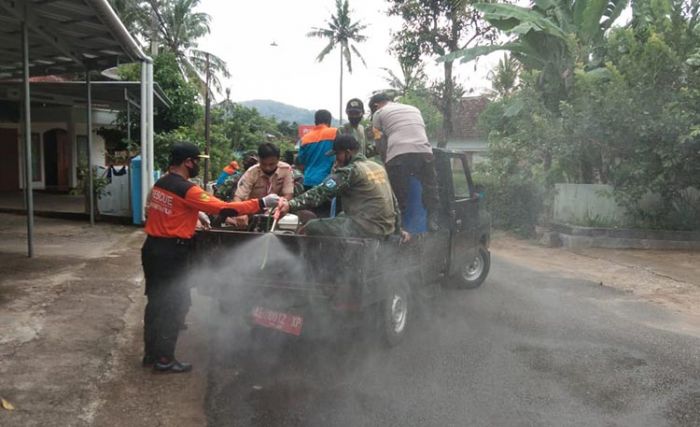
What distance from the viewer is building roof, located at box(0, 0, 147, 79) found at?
313 inches

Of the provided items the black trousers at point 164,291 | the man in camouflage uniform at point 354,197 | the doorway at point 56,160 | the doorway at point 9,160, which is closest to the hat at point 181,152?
the black trousers at point 164,291

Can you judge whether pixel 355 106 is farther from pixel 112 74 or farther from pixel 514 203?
pixel 112 74

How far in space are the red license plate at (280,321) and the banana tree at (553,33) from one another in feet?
32.4

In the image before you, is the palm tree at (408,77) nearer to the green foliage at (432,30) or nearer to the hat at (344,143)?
the green foliage at (432,30)

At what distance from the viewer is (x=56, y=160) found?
2188cm

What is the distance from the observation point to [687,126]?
10.4m

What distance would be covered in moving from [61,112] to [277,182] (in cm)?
1699

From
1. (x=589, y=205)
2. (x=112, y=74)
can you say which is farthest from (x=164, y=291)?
(x=112, y=74)

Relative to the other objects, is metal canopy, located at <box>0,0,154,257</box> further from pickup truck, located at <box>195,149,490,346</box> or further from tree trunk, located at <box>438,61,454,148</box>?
tree trunk, located at <box>438,61,454,148</box>

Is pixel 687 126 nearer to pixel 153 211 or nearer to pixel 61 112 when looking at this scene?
pixel 153 211

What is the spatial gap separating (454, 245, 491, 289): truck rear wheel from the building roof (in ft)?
18.8

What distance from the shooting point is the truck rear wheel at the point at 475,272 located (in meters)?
7.77

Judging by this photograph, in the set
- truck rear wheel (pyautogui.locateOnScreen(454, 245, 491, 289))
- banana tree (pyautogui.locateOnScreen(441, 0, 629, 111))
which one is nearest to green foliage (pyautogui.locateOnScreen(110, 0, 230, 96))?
banana tree (pyautogui.locateOnScreen(441, 0, 629, 111))

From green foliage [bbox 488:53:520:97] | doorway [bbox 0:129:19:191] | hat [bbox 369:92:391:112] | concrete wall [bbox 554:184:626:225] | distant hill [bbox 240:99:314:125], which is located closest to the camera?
hat [bbox 369:92:391:112]
